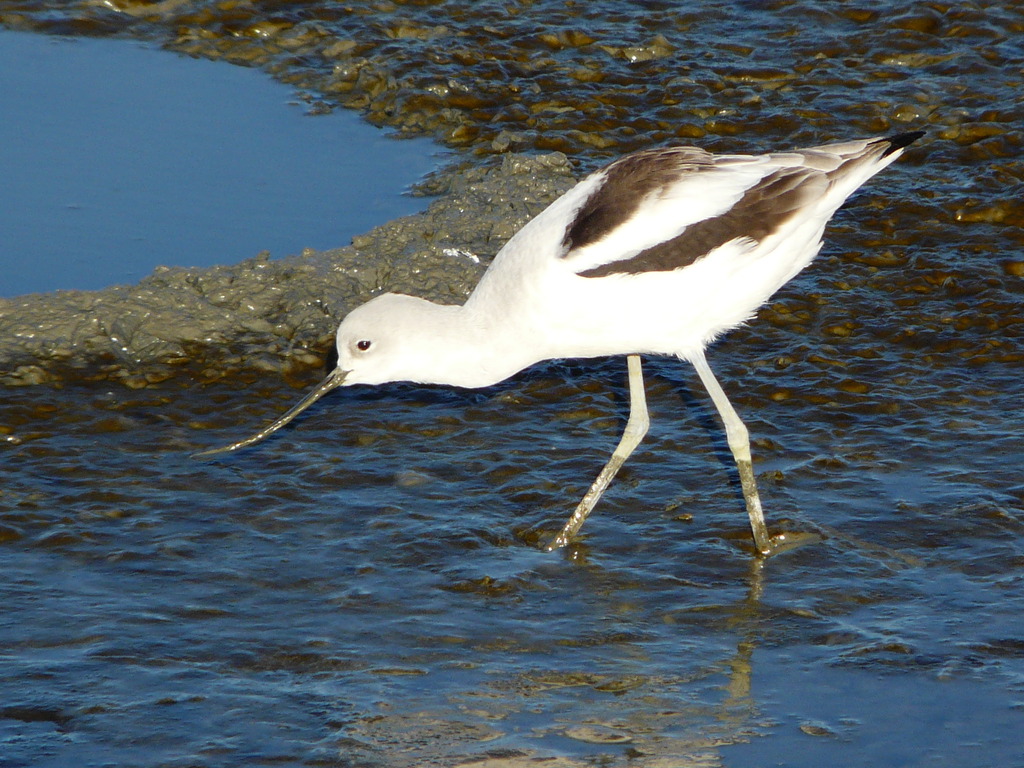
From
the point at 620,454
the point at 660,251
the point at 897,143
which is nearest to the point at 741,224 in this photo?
the point at 660,251

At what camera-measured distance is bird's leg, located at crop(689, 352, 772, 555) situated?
5030 millimetres

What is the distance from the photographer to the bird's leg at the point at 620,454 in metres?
5.18

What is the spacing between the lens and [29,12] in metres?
9.56

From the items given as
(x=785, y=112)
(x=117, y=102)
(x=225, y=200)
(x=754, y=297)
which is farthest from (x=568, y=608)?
(x=117, y=102)

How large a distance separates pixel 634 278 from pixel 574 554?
40.6 inches

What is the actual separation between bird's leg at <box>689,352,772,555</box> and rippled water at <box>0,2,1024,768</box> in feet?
0.39

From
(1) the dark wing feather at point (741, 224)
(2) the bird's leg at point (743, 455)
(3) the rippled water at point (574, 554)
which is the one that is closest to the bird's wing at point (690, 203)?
(1) the dark wing feather at point (741, 224)

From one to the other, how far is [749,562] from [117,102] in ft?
17.3

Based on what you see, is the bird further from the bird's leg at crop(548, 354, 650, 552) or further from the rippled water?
the rippled water

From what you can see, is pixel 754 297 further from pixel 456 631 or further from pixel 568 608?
pixel 456 631

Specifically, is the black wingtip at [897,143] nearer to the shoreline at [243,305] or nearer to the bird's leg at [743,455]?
the bird's leg at [743,455]

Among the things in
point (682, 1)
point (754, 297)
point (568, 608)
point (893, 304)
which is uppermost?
point (682, 1)

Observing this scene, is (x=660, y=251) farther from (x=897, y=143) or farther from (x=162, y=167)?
(x=162, y=167)

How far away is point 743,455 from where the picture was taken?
5.12m
